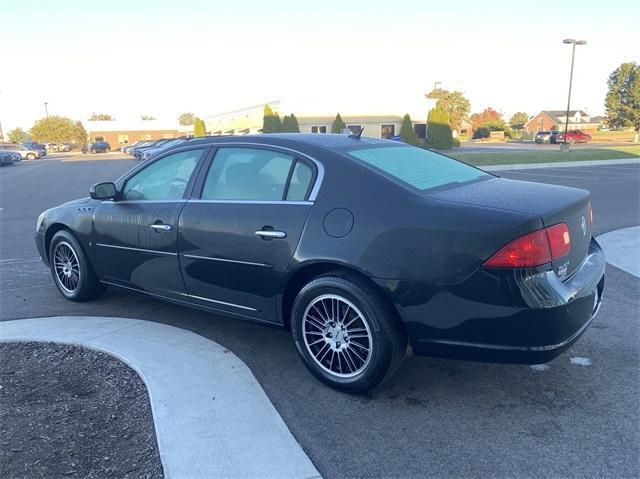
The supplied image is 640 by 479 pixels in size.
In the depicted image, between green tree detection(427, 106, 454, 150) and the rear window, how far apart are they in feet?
119

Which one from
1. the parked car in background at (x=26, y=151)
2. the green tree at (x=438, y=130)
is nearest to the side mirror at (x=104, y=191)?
the green tree at (x=438, y=130)

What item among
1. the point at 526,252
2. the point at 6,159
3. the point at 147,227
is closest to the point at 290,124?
the point at 6,159

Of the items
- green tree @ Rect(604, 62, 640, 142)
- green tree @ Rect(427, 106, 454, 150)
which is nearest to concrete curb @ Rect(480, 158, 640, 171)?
green tree @ Rect(427, 106, 454, 150)

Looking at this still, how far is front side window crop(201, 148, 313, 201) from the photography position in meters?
3.65

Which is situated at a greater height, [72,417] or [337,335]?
[337,335]

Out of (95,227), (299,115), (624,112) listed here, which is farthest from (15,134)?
(95,227)

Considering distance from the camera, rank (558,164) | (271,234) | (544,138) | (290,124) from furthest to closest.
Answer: (544,138) < (290,124) < (558,164) < (271,234)

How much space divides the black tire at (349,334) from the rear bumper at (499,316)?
0.40 ft

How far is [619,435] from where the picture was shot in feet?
9.35

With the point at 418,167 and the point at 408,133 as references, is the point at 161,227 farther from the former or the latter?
the point at 408,133

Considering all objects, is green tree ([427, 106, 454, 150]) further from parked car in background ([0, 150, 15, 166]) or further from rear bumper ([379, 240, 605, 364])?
rear bumper ([379, 240, 605, 364])

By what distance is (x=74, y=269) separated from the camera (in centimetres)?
518

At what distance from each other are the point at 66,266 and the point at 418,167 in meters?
3.65

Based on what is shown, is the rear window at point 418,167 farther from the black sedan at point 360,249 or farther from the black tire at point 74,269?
the black tire at point 74,269
